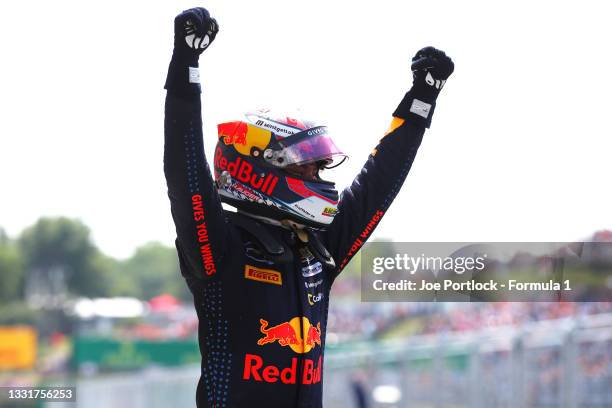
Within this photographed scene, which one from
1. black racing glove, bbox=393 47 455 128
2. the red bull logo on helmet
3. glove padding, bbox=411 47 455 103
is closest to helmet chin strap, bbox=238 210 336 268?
the red bull logo on helmet

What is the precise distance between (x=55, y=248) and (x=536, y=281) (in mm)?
100330

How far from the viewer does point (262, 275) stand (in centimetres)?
350

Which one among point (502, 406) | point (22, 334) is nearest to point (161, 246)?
point (22, 334)

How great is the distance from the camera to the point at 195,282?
138 inches

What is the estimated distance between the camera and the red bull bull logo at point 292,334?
3453mm

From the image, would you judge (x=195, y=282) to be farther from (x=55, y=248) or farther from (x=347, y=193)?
(x=55, y=248)

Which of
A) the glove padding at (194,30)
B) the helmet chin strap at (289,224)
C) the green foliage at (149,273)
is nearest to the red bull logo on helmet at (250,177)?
the helmet chin strap at (289,224)

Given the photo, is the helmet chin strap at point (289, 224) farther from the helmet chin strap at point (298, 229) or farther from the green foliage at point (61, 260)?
the green foliage at point (61, 260)

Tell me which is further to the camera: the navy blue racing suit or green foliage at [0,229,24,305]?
green foliage at [0,229,24,305]

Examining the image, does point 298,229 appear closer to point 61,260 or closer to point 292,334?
point 292,334

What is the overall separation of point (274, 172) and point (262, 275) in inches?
13.9

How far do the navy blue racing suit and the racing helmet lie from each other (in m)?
0.09

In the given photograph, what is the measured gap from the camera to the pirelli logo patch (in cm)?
349

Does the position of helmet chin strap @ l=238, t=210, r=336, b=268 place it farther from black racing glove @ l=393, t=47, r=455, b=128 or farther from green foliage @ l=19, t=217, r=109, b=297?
green foliage @ l=19, t=217, r=109, b=297
